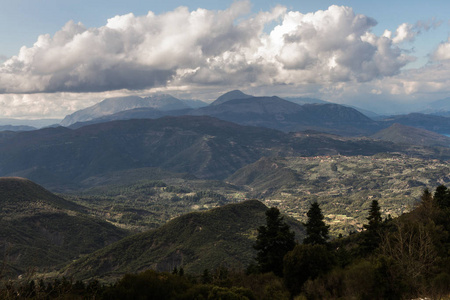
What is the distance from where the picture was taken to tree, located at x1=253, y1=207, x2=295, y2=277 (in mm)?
89125

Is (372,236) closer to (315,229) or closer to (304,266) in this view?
(315,229)

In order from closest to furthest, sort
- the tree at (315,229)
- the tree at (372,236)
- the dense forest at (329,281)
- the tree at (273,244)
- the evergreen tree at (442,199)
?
the dense forest at (329,281) → the tree at (273,244) → the tree at (315,229) → the tree at (372,236) → the evergreen tree at (442,199)

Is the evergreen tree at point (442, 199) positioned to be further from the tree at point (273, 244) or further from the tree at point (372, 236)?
the tree at point (273, 244)

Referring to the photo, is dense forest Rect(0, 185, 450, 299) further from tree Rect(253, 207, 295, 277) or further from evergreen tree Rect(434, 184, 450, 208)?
evergreen tree Rect(434, 184, 450, 208)

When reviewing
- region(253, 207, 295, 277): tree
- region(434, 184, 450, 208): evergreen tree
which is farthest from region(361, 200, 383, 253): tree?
region(434, 184, 450, 208): evergreen tree

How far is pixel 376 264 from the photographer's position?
54969mm

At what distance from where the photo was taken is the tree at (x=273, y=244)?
8912cm

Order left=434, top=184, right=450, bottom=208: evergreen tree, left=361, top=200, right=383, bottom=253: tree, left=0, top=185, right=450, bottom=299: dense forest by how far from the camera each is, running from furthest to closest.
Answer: left=434, top=184, right=450, bottom=208: evergreen tree
left=361, top=200, right=383, bottom=253: tree
left=0, top=185, right=450, bottom=299: dense forest

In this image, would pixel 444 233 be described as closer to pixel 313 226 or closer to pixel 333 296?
pixel 313 226

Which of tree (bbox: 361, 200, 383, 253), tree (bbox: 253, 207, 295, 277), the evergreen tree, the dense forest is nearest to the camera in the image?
the dense forest

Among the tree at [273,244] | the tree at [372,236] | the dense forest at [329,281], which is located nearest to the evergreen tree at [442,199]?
the tree at [372,236]

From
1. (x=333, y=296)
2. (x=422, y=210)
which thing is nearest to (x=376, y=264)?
(x=333, y=296)

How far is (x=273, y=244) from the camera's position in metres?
91.8

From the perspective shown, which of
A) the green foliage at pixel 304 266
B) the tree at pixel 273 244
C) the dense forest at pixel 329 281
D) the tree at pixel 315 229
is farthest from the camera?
the tree at pixel 315 229
